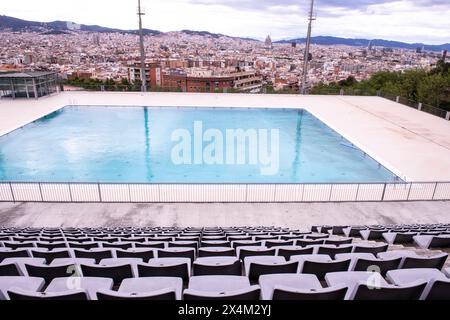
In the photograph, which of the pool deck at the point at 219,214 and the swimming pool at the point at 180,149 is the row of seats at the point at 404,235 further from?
the swimming pool at the point at 180,149

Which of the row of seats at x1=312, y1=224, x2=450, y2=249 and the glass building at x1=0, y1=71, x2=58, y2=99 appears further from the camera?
the glass building at x1=0, y1=71, x2=58, y2=99

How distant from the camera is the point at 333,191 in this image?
11430 millimetres

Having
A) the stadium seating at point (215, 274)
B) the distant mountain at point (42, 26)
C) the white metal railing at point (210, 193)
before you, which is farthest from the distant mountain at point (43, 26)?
the stadium seating at point (215, 274)

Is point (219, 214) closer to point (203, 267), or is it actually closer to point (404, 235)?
point (404, 235)

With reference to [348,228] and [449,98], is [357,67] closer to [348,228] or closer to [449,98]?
[449,98]

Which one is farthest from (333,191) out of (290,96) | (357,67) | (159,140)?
(357,67)

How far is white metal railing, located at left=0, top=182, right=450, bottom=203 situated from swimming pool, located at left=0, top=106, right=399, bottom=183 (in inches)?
129

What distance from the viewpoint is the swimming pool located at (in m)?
15.6

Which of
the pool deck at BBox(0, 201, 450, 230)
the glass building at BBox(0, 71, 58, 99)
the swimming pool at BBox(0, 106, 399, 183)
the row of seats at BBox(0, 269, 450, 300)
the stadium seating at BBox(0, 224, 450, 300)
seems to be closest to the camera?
the row of seats at BBox(0, 269, 450, 300)

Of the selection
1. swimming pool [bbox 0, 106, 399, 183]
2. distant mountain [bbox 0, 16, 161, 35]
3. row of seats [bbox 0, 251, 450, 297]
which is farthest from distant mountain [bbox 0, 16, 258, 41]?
row of seats [bbox 0, 251, 450, 297]

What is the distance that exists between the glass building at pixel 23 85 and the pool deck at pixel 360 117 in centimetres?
95

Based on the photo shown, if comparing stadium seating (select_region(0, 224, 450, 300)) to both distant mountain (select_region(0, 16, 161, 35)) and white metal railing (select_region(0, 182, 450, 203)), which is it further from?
distant mountain (select_region(0, 16, 161, 35))

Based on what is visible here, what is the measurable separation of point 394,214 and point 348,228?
3626mm

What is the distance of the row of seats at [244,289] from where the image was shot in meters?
2.20
